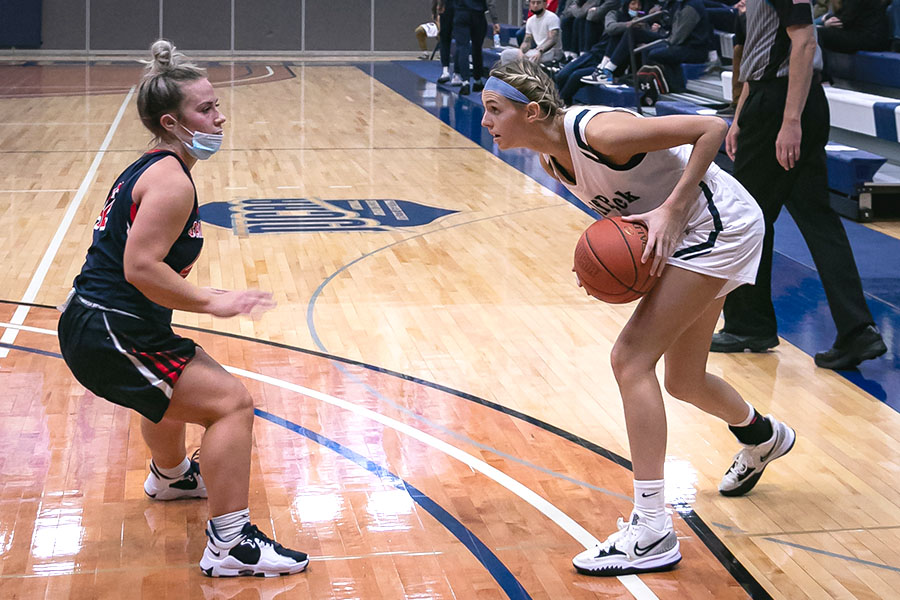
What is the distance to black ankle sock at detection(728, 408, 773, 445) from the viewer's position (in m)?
3.21

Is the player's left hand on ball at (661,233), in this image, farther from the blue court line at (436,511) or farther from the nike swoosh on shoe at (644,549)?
the blue court line at (436,511)

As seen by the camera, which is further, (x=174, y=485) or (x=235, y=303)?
(x=174, y=485)

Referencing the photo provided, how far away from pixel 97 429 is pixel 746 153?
270cm

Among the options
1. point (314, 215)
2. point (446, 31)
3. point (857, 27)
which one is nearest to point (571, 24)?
point (446, 31)

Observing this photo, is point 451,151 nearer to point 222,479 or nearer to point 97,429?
point 97,429

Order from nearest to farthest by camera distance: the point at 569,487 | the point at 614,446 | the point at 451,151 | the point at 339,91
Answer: the point at 569,487
the point at 614,446
the point at 451,151
the point at 339,91

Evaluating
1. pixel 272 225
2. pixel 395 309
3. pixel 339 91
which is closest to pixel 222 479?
pixel 395 309

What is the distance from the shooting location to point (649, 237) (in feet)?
8.90

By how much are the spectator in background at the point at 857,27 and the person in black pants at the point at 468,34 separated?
634 centimetres

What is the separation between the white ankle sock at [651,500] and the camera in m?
2.79

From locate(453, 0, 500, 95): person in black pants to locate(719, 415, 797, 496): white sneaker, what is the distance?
39.0ft

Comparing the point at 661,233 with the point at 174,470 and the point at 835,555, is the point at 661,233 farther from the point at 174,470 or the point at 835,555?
the point at 174,470

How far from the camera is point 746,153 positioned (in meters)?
4.34

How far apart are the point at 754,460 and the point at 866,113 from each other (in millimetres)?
5637
